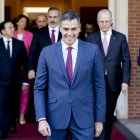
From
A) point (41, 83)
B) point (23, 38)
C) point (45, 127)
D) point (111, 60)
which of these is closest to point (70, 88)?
point (41, 83)

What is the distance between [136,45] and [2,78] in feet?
9.90

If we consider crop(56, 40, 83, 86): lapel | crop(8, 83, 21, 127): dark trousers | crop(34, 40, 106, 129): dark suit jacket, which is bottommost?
crop(8, 83, 21, 127): dark trousers

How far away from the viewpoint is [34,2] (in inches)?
827

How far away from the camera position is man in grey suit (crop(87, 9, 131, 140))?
679 cm

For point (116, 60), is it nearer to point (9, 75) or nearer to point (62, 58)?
point (9, 75)

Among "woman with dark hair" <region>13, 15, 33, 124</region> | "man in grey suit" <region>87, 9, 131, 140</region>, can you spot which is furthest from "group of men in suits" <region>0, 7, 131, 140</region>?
"woman with dark hair" <region>13, 15, 33, 124</region>

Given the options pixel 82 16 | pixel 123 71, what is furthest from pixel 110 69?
pixel 82 16

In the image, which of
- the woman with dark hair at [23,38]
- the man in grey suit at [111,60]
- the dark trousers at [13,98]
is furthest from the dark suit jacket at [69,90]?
the woman with dark hair at [23,38]

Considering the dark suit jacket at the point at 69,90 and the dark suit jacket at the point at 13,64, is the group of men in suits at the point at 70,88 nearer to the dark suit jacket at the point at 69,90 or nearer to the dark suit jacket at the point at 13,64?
the dark suit jacket at the point at 69,90

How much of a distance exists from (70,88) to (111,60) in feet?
7.41

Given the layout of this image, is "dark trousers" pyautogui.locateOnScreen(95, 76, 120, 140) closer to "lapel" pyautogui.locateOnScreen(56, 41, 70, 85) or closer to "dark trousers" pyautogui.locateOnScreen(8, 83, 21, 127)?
"dark trousers" pyautogui.locateOnScreen(8, 83, 21, 127)

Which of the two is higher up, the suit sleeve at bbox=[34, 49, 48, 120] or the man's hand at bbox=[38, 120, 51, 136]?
the suit sleeve at bbox=[34, 49, 48, 120]

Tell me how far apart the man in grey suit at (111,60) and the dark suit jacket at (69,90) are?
2017 millimetres

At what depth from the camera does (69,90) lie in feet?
15.3
